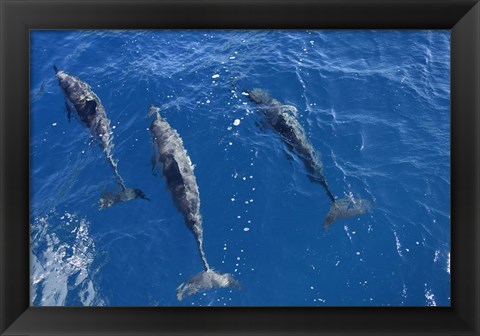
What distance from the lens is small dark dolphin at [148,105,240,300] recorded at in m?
8.44

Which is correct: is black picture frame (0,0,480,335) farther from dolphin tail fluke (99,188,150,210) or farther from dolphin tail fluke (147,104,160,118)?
dolphin tail fluke (147,104,160,118)

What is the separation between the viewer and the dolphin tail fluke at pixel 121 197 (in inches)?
397

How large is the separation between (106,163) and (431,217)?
25.1 feet

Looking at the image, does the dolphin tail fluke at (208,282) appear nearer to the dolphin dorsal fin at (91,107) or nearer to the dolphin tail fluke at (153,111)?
the dolphin tail fluke at (153,111)

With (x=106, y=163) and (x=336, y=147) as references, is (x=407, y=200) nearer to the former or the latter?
(x=336, y=147)

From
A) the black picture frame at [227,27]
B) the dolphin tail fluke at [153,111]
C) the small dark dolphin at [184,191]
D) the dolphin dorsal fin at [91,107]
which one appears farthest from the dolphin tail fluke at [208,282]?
the black picture frame at [227,27]

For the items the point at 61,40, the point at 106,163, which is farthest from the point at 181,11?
the point at 61,40

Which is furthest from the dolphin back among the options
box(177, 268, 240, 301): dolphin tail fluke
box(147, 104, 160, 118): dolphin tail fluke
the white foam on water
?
the white foam on water

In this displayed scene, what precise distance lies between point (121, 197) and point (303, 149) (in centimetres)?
410

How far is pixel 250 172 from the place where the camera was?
10.8 meters

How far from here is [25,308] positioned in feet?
11.6

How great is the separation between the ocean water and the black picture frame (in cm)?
550

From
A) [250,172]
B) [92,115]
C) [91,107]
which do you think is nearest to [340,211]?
[250,172]

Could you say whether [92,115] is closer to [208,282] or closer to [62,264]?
[62,264]
